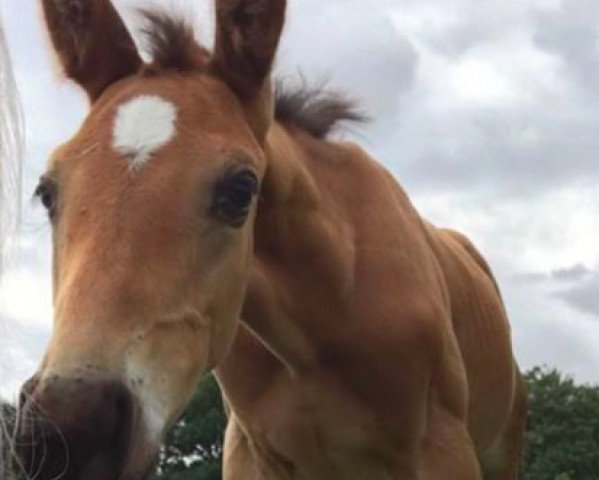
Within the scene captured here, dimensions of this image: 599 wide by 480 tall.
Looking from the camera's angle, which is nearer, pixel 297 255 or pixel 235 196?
pixel 235 196

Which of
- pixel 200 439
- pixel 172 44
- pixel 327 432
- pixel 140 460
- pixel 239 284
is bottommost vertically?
pixel 200 439

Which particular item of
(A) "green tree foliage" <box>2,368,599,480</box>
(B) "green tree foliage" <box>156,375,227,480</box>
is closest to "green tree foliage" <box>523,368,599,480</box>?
(A) "green tree foliage" <box>2,368,599,480</box>

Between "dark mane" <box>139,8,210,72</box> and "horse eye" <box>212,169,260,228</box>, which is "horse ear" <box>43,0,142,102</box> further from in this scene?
"horse eye" <box>212,169,260,228</box>

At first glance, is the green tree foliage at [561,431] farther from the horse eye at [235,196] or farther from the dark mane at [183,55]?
the horse eye at [235,196]

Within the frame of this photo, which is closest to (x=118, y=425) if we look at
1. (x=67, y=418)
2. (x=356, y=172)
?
(x=67, y=418)

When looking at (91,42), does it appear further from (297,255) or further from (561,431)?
(561,431)

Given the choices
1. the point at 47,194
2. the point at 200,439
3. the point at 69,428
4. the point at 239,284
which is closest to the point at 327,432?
the point at 239,284

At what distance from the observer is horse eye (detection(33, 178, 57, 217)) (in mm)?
3986

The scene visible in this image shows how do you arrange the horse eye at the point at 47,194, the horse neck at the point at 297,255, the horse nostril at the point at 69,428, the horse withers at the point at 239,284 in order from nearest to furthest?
the horse nostril at the point at 69,428 < the horse withers at the point at 239,284 < the horse eye at the point at 47,194 < the horse neck at the point at 297,255

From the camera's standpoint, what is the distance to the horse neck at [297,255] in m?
4.94

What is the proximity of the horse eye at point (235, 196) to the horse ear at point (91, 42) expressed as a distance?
2.40 feet

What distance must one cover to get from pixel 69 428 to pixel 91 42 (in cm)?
180

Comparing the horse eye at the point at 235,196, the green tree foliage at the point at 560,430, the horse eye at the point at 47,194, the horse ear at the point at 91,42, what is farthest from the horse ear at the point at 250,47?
the green tree foliage at the point at 560,430

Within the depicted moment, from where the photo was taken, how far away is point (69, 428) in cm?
330
